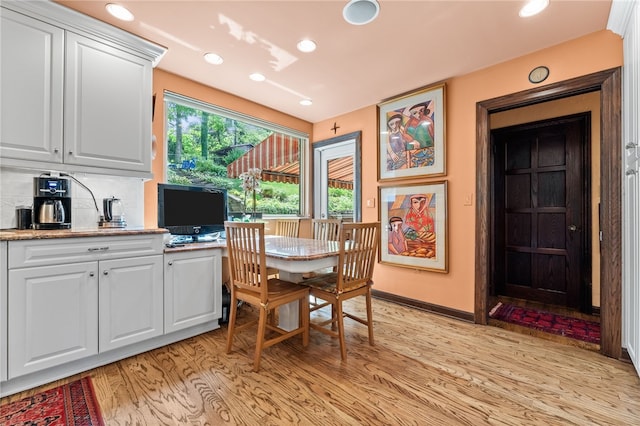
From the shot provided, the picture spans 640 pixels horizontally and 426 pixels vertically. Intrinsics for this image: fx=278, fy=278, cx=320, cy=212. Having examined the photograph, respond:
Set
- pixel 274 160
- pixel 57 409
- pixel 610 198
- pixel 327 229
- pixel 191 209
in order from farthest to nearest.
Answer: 1. pixel 274 160
2. pixel 327 229
3. pixel 191 209
4. pixel 610 198
5. pixel 57 409

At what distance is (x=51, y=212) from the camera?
203 centimetres

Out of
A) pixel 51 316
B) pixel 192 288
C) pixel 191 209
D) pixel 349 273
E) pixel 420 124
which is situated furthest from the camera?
pixel 420 124

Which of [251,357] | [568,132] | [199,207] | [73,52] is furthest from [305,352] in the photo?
[568,132]

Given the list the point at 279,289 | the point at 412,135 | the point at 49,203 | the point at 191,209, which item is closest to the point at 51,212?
the point at 49,203

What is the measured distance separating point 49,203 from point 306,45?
2.34 meters

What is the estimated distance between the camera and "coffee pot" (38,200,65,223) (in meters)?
2.01

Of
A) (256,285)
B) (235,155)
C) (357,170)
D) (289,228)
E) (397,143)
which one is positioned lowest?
(256,285)

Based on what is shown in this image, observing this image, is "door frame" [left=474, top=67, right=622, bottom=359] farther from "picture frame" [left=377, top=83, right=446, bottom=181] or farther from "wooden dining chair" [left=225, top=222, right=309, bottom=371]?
"wooden dining chair" [left=225, top=222, right=309, bottom=371]

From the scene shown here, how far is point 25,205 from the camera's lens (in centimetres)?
210

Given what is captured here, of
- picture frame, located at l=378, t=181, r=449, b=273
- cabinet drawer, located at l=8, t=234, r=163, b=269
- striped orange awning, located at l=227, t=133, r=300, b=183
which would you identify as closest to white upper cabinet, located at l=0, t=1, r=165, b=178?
cabinet drawer, located at l=8, t=234, r=163, b=269

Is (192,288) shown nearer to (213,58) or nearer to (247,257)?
(247,257)

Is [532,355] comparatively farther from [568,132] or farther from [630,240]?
[568,132]

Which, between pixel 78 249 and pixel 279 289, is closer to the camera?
pixel 78 249

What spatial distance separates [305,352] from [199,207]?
174cm
